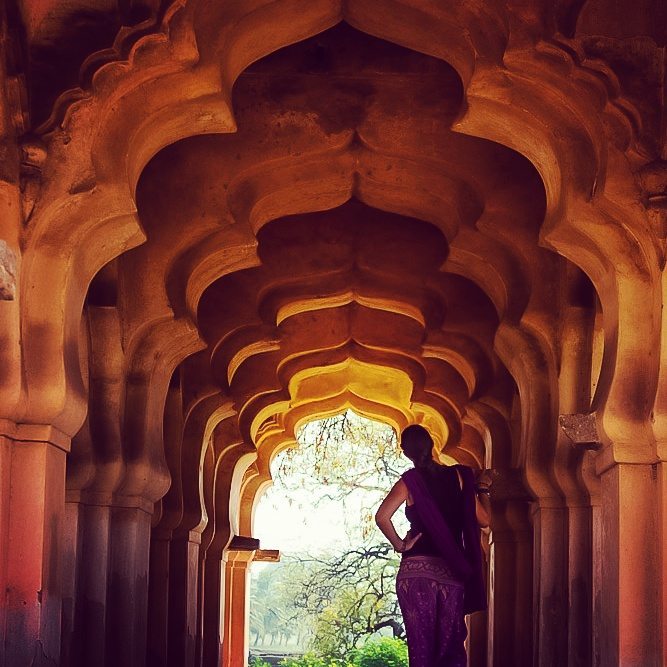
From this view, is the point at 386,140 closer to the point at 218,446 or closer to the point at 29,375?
the point at 29,375

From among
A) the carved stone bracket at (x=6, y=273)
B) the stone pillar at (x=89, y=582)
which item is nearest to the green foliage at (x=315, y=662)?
the stone pillar at (x=89, y=582)

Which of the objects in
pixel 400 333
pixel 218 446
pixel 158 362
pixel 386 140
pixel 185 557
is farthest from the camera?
pixel 218 446

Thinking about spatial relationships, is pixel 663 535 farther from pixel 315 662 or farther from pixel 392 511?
pixel 315 662

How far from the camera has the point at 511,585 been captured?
1464 centimetres

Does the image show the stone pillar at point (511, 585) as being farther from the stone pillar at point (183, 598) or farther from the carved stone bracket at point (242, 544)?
the carved stone bracket at point (242, 544)

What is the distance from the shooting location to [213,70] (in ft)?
26.0

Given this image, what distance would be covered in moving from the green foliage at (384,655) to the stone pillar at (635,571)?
835 inches

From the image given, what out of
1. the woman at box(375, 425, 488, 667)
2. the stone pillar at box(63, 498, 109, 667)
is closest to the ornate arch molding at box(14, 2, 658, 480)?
the woman at box(375, 425, 488, 667)

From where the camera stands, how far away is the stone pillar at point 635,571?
7426 mm

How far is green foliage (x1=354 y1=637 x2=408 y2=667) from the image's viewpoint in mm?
28562

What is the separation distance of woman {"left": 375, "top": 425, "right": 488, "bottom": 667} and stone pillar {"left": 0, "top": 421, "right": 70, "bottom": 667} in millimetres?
1817

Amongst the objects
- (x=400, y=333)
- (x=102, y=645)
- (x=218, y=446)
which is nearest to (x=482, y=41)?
(x=102, y=645)

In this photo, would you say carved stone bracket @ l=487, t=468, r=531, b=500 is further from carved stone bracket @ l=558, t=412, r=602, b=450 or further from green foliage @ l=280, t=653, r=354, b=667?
green foliage @ l=280, t=653, r=354, b=667

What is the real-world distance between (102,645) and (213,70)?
15.0 ft
